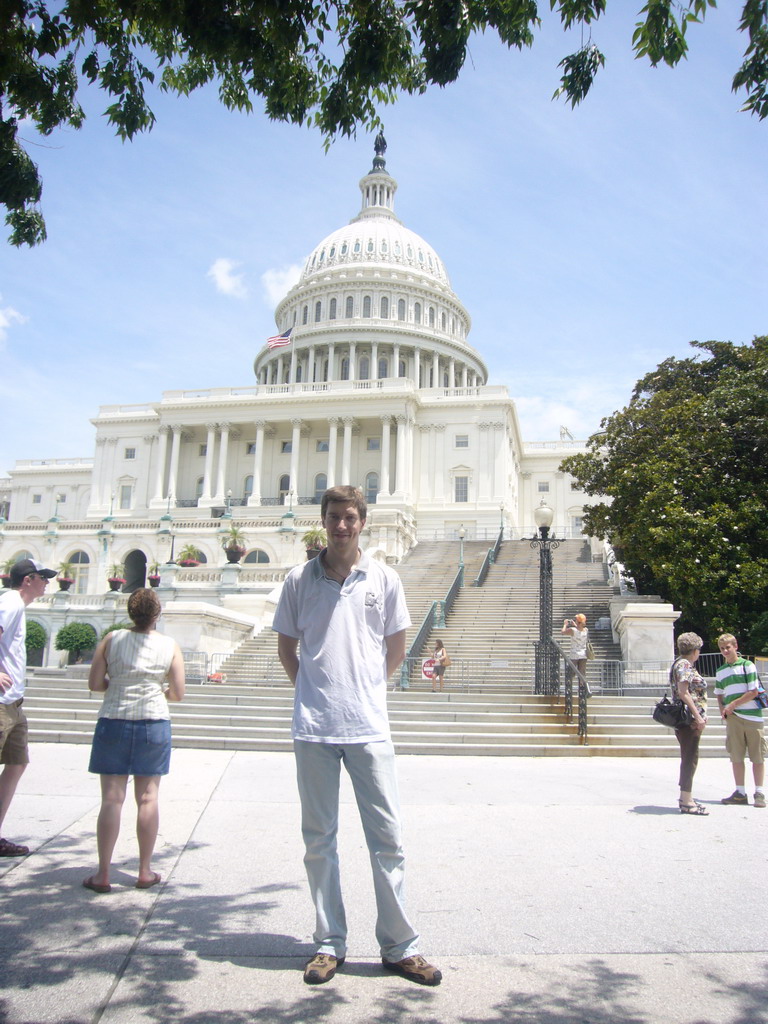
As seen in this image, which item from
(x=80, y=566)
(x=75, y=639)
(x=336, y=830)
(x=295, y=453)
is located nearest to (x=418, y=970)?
(x=336, y=830)

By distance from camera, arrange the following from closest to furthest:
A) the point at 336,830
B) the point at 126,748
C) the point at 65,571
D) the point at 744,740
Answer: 1. the point at 336,830
2. the point at 126,748
3. the point at 744,740
4. the point at 65,571

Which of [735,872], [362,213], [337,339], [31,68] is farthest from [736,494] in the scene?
[362,213]

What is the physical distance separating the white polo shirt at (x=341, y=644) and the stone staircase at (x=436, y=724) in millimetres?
9615

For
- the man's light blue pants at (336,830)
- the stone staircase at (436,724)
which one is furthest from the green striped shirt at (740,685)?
the man's light blue pants at (336,830)

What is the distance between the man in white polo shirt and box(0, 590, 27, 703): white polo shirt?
2825 mm

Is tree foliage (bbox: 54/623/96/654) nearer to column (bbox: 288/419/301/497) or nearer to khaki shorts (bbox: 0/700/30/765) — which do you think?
column (bbox: 288/419/301/497)

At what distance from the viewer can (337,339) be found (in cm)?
8756

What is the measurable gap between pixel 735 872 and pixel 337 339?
3305 inches

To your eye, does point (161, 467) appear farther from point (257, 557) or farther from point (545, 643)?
point (545, 643)

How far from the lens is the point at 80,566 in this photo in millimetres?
53031

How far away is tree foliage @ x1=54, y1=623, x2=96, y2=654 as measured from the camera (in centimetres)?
3794

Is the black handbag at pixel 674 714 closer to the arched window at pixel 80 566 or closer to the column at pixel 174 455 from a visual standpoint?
the arched window at pixel 80 566

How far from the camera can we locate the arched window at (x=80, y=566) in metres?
52.3

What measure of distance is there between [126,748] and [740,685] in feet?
23.3
